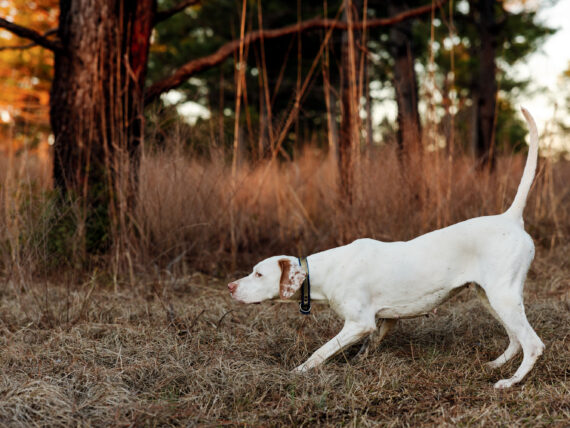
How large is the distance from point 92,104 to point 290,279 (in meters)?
2.90

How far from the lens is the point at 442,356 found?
9.09 feet

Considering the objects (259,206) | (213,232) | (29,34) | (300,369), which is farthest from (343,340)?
(29,34)

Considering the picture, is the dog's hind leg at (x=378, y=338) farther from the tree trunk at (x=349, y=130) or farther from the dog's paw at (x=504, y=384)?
the tree trunk at (x=349, y=130)

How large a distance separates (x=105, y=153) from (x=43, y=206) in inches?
44.4

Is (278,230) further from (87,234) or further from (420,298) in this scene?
(420,298)

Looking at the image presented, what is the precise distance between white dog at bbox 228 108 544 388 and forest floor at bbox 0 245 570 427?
0.19 m

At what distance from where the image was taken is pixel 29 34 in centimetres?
432

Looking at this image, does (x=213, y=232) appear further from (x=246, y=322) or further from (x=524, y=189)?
(x=524, y=189)

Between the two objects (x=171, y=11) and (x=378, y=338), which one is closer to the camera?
(x=378, y=338)

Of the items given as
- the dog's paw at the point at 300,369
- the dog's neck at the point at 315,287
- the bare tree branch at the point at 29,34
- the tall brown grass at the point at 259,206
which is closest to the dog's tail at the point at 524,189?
the dog's neck at the point at 315,287

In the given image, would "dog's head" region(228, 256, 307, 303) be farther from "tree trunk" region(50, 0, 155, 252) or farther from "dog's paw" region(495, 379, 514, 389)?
"tree trunk" region(50, 0, 155, 252)

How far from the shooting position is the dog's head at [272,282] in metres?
2.65

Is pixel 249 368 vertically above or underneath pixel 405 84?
underneath

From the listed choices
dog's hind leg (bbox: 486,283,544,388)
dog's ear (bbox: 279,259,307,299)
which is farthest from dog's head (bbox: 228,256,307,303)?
dog's hind leg (bbox: 486,283,544,388)
